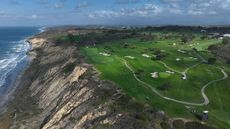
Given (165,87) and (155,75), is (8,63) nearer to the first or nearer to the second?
(155,75)

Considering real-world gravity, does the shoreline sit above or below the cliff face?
below

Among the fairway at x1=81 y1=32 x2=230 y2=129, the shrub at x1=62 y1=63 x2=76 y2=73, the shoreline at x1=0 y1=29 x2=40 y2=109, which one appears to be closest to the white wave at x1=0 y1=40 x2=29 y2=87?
the shoreline at x1=0 y1=29 x2=40 y2=109

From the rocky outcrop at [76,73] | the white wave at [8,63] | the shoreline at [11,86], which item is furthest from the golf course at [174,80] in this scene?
the white wave at [8,63]

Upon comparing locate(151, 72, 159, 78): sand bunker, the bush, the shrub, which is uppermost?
the bush

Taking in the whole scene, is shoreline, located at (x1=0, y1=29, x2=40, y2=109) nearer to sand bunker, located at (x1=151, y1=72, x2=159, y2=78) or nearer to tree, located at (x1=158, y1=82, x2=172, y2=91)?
sand bunker, located at (x1=151, y1=72, x2=159, y2=78)

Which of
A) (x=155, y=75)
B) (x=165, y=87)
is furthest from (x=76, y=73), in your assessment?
(x=165, y=87)

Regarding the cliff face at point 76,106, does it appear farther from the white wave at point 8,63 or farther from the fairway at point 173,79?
the white wave at point 8,63

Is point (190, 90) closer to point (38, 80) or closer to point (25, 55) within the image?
point (38, 80)

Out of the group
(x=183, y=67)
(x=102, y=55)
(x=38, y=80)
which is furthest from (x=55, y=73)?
(x=183, y=67)
